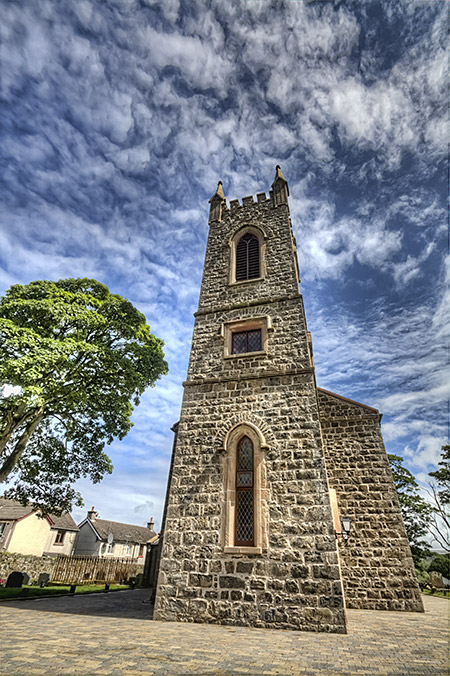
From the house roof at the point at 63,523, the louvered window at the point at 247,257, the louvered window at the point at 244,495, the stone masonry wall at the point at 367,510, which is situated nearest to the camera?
the louvered window at the point at 244,495

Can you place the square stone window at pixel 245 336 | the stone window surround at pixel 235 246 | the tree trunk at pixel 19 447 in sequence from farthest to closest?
the tree trunk at pixel 19 447
the stone window surround at pixel 235 246
the square stone window at pixel 245 336

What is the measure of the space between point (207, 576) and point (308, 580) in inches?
90.9

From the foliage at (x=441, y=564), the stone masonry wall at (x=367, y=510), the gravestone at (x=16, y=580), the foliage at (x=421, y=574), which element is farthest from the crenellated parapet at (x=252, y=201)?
the foliage at (x=441, y=564)

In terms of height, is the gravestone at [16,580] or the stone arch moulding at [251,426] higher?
the stone arch moulding at [251,426]

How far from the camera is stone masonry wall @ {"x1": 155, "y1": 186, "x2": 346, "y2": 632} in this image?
727 cm

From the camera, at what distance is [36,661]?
3.95 meters

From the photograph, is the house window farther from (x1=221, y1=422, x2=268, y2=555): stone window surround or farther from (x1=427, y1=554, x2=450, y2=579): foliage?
(x1=221, y1=422, x2=268, y2=555): stone window surround

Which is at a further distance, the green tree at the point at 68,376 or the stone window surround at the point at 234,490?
the green tree at the point at 68,376

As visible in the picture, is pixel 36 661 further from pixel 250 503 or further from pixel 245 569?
pixel 250 503

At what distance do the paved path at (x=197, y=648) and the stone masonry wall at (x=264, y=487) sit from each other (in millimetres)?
512

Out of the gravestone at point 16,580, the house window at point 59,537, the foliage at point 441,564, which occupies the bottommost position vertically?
the gravestone at point 16,580

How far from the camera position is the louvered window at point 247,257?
12.8 m

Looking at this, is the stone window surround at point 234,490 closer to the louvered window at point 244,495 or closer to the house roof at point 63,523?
the louvered window at point 244,495

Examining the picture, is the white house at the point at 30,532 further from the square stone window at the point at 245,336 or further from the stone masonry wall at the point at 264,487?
the square stone window at the point at 245,336
